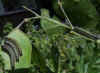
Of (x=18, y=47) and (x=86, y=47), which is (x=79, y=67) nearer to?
(x=86, y=47)

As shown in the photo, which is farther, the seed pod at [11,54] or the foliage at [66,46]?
the seed pod at [11,54]

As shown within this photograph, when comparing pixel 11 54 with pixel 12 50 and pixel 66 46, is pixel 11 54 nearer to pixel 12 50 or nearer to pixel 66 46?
pixel 12 50

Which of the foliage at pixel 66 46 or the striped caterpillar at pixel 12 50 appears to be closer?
the foliage at pixel 66 46

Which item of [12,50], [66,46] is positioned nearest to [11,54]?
[12,50]

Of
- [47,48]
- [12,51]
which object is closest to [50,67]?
[47,48]

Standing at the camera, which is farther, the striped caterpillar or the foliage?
the striped caterpillar

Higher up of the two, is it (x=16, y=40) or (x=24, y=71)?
(x=16, y=40)

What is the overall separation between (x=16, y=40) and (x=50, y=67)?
0.17 metres

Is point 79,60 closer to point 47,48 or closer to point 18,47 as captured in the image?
point 47,48

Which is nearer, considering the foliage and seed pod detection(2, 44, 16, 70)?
the foliage

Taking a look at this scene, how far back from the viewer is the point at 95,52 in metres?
0.46

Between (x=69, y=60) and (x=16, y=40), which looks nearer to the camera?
(x=69, y=60)

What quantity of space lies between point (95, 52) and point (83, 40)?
0.05m

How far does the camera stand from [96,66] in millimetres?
467
